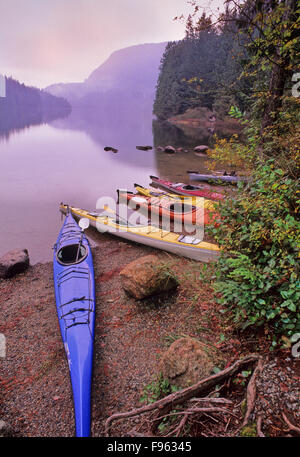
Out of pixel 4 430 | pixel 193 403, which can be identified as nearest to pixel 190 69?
pixel 193 403

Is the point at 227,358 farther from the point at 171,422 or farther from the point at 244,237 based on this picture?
the point at 244,237

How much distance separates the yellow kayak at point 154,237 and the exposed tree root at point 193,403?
374 cm

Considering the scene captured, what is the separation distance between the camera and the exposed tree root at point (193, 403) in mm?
2496

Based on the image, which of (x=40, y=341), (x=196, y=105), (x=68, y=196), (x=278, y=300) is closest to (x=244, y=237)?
(x=278, y=300)

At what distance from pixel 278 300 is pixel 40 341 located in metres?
5.00

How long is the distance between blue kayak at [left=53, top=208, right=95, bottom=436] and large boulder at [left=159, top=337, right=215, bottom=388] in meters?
1.58

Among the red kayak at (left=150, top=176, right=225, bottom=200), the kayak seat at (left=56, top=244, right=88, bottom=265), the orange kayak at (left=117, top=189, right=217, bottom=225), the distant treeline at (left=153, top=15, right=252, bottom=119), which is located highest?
the distant treeline at (left=153, top=15, right=252, bottom=119)

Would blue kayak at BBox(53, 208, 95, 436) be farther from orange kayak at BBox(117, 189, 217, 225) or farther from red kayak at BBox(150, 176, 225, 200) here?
red kayak at BBox(150, 176, 225, 200)

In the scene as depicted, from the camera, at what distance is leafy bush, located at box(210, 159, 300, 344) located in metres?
2.91

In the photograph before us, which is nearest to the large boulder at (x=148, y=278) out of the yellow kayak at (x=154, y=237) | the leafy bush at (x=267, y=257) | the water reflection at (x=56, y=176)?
the yellow kayak at (x=154, y=237)

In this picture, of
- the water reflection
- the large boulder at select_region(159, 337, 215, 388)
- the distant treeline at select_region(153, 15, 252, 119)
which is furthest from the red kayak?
the distant treeline at select_region(153, 15, 252, 119)

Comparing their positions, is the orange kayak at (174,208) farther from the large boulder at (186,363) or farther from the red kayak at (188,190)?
the large boulder at (186,363)

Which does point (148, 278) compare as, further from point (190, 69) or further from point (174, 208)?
point (190, 69)

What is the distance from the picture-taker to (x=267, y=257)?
10.9ft
